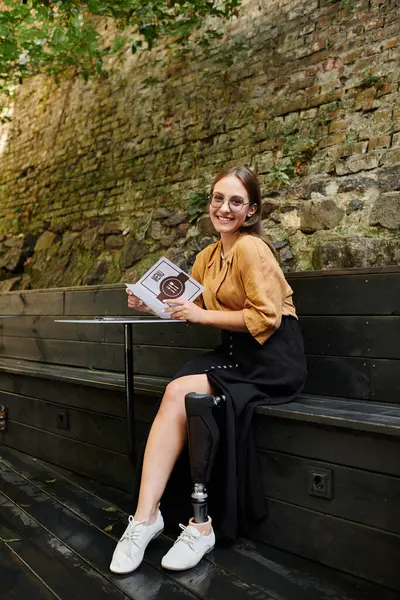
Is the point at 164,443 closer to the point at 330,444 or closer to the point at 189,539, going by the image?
the point at 189,539

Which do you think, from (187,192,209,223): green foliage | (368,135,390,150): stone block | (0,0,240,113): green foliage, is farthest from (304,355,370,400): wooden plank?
(0,0,240,113): green foliage

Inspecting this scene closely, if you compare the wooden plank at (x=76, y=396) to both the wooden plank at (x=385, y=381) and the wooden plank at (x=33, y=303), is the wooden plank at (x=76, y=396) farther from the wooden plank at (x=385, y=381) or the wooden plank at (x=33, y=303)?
the wooden plank at (x=385, y=381)

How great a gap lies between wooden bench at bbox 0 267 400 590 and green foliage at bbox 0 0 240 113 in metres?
2.66

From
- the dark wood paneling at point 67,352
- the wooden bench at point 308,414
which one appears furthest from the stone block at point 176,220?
the dark wood paneling at point 67,352

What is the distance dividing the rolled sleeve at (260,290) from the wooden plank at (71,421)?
1.14 meters

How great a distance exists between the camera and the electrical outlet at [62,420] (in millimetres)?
3388

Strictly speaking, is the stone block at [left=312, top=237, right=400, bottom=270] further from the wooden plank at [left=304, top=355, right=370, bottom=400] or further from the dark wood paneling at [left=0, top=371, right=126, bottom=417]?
the dark wood paneling at [left=0, top=371, right=126, bottom=417]

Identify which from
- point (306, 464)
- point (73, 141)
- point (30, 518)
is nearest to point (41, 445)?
point (30, 518)

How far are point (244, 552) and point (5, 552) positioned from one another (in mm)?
881

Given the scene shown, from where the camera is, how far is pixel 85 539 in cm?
229

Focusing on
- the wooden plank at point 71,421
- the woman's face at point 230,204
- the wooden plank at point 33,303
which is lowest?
the wooden plank at point 71,421

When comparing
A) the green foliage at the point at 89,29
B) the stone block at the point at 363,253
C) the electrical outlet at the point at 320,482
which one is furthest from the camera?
the green foliage at the point at 89,29

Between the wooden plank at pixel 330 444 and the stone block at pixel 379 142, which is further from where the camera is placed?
the stone block at pixel 379 142

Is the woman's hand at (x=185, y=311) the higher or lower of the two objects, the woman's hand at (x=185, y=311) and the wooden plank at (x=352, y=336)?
the higher
